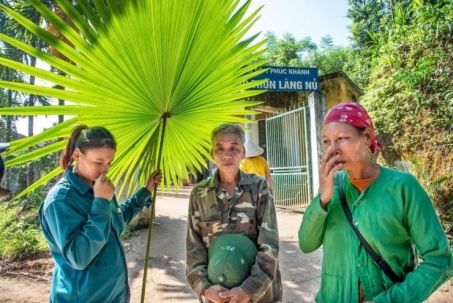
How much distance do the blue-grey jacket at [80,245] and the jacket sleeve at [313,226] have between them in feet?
2.91

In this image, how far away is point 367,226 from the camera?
48.7 inches

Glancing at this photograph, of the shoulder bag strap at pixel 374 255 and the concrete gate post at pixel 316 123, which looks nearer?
the shoulder bag strap at pixel 374 255

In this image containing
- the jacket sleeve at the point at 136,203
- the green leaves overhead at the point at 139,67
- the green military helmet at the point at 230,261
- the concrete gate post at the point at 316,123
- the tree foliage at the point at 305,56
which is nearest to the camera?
the green leaves overhead at the point at 139,67

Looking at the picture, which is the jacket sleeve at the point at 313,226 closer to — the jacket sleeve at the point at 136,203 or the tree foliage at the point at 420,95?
the jacket sleeve at the point at 136,203

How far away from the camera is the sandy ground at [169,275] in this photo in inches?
157

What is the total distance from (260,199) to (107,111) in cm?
96

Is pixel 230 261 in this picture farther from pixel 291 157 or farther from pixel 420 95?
pixel 291 157

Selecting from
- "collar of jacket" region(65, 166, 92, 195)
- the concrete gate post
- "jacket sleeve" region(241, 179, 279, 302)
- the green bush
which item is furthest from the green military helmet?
the green bush

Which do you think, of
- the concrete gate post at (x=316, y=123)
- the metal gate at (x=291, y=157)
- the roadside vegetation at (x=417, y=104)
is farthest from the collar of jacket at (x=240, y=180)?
the metal gate at (x=291, y=157)

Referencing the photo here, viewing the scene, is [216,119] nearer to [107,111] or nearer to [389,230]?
[107,111]

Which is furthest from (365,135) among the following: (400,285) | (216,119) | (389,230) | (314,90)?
(314,90)

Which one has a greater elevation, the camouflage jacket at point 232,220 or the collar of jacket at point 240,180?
the collar of jacket at point 240,180

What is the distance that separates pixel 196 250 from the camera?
69.5 inches

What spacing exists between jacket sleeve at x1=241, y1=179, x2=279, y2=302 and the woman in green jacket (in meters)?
0.27
